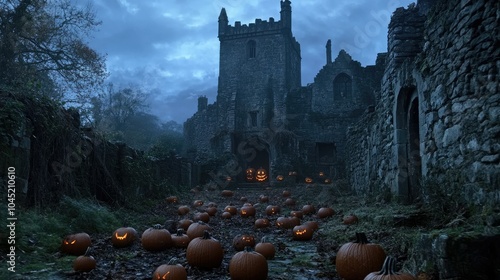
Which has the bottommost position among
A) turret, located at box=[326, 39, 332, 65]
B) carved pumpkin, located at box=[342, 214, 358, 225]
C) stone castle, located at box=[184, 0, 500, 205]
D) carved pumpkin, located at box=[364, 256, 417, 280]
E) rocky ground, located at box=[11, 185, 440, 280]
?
rocky ground, located at box=[11, 185, 440, 280]

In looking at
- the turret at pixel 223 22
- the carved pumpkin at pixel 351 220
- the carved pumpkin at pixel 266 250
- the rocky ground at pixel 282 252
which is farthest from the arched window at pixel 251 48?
the carved pumpkin at pixel 266 250

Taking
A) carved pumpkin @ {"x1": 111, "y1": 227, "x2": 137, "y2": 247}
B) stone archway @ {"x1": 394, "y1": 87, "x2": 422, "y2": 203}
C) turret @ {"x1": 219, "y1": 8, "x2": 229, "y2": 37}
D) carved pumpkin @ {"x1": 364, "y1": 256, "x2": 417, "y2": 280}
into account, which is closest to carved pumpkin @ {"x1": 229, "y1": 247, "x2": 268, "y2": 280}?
carved pumpkin @ {"x1": 364, "y1": 256, "x2": 417, "y2": 280}

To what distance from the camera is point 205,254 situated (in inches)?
171

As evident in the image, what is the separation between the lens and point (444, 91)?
5.59 meters

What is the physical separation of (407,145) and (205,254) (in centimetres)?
560

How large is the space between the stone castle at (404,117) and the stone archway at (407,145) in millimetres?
21

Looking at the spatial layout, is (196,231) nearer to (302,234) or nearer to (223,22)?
(302,234)

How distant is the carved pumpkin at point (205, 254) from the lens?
14.3 feet

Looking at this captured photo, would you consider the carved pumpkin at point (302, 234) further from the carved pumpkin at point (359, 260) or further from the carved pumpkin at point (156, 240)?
the carved pumpkin at point (359, 260)

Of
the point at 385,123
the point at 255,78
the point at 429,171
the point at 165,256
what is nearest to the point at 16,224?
the point at 165,256

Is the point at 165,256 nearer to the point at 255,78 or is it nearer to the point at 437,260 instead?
the point at 437,260

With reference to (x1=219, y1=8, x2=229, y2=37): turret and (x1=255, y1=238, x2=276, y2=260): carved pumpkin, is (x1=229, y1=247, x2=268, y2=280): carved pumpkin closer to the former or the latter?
(x1=255, y1=238, x2=276, y2=260): carved pumpkin

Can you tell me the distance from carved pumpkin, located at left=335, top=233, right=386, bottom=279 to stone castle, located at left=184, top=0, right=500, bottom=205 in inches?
62.3

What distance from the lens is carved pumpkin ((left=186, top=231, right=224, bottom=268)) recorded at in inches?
171
